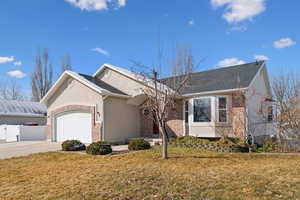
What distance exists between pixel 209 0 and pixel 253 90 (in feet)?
21.5

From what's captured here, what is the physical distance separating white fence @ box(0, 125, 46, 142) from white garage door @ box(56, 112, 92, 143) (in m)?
5.99

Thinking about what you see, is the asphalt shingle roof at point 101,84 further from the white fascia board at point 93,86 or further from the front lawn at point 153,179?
the front lawn at point 153,179

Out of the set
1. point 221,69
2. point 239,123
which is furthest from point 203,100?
point 221,69

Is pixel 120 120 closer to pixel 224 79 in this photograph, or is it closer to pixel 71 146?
pixel 71 146

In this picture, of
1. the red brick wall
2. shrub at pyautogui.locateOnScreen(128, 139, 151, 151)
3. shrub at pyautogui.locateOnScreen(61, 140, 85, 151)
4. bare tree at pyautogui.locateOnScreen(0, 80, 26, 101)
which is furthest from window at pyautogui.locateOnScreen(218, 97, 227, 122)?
bare tree at pyautogui.locateOnScreen(0, 80, 26, 101)

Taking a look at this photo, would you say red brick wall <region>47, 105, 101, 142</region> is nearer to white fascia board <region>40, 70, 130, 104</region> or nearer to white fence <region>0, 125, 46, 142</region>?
white fascia board <region>40, 70, 130, 104</region>

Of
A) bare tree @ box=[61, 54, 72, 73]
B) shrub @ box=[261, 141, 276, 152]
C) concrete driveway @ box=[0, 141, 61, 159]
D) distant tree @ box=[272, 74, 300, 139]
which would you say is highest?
bare tree @ box=[61, 54, 72, 73]

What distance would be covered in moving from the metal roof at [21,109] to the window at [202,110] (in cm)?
2358

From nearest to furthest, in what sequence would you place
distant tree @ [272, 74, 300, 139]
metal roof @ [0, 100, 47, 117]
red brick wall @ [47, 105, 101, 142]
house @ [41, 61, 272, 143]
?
1. distant tree @ [272, 74, 300, 139]
2. house @ [41, 61, 272, 143]
3. red brick wall @ [47, 105, 101, 142]
4. metal roof @ [0, 100, 47, 117]

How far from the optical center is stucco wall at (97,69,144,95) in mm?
16188

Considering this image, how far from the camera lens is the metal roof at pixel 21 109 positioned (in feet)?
88.8

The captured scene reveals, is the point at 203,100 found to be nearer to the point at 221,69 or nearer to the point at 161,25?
the point at 221,69

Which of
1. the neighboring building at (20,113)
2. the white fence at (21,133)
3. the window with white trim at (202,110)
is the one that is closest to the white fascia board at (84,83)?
the window with white trim at (202,110)

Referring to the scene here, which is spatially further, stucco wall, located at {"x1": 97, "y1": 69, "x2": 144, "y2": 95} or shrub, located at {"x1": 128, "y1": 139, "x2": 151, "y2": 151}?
stucco wall, located at {"x1": 97, "y1": 69, "x2": 144, "y2": 95}
